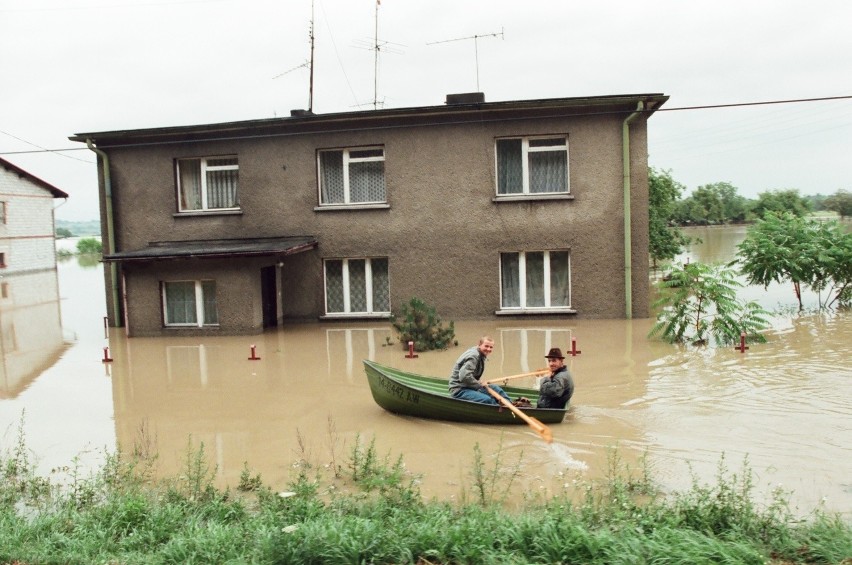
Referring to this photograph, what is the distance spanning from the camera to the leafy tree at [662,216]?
2867cm

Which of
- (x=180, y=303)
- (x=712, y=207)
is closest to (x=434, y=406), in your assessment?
(x=180, y=303)

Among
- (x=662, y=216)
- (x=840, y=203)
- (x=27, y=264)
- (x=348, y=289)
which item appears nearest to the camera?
(x=348, y=289)

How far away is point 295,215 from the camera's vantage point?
21594 mm

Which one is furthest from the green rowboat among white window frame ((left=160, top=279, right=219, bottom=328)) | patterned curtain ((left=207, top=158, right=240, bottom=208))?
patterned curtain ((left=207, top=158, right=240, bottom=208))

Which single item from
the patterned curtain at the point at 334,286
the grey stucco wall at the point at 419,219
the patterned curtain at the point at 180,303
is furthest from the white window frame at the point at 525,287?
the patterned curtain at the point at 180,303

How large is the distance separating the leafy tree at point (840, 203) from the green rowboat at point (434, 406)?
250ft

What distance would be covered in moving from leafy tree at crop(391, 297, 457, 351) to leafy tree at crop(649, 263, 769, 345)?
4735 mm

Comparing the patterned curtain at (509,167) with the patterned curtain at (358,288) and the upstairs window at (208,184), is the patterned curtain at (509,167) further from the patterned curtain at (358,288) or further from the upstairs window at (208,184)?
the upstairs window at (208,184)

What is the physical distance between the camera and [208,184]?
2234cm

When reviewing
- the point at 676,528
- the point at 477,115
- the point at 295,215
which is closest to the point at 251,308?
the point at 295,215

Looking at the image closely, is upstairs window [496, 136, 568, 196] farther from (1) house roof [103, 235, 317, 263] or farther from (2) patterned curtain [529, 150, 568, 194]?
(1) house roof [103, 235, 317, 263]

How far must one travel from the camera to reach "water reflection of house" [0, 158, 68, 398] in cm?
2412

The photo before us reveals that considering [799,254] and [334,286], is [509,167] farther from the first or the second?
[799,254]

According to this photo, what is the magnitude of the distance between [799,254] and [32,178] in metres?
40.2
